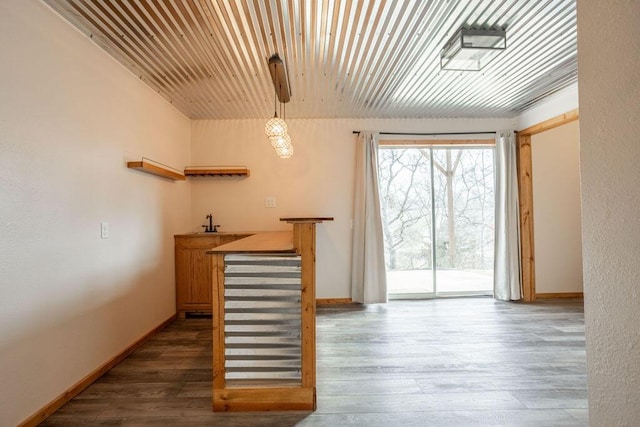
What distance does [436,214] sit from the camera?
175 inches

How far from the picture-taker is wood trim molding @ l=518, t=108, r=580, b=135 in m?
3.43

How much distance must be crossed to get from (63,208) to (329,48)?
235 cm

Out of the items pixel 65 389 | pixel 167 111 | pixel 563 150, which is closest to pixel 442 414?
pixel 65 389

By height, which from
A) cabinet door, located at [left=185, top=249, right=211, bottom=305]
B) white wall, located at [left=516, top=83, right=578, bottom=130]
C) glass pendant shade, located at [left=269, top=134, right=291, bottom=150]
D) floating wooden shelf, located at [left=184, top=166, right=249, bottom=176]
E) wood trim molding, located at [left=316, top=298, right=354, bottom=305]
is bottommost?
wood trim molding, located at [left=316, top=298, right=354, bottom=305]

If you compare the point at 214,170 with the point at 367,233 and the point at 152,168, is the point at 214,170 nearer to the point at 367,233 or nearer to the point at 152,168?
the point at 152,168

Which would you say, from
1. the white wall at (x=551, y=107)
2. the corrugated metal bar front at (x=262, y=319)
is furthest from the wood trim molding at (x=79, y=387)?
the white wall at (x=551, y=107)

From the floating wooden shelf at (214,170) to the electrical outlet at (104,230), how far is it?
162 cm

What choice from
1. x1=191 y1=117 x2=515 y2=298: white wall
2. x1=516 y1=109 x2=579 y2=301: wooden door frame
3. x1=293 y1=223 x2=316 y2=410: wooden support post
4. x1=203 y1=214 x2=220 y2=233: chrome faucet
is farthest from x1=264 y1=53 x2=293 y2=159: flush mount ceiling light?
x1=516 y1=109 x2=579 y2=301: wooden door frame

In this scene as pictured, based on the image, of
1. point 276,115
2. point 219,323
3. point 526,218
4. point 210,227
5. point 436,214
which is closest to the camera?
point 219,323

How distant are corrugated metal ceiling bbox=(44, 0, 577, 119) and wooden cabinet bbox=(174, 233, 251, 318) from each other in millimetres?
1733

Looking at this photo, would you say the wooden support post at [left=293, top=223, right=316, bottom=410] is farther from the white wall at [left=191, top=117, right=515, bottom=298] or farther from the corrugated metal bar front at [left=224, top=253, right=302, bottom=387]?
the white wall at [left=191, top=117, right=515, bottom=298]

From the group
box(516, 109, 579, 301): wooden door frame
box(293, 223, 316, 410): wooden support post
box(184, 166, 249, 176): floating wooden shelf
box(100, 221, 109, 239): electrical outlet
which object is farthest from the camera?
box(516, 109, 579, 301): wooden door frame

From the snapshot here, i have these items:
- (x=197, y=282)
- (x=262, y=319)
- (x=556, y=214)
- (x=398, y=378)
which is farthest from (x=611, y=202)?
(x=556, y=214)

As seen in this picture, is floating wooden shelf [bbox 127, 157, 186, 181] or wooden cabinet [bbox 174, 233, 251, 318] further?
wooden cabinet [bbox 174, 233, 251, 318]
